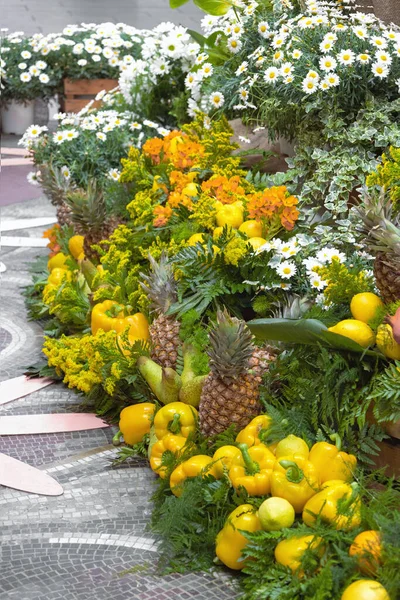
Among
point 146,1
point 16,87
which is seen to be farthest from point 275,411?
point 146,1

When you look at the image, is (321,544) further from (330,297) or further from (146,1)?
(146,1)

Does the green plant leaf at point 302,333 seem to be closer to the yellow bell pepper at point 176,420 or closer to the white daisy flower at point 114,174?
the yellow bell pepper at point 176,420

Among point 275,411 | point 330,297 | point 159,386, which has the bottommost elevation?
point 159,386

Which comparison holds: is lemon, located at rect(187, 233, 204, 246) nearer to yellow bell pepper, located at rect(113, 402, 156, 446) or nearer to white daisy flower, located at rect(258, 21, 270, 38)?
yellow bell pepper, located at rect(113, 402, 156, 446)

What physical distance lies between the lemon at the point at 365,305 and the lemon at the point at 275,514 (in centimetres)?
74

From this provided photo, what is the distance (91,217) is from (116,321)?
1029 millimetres

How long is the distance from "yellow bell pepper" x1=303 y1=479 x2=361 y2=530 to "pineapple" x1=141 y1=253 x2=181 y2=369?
46.7 inches

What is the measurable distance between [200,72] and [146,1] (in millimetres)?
13994

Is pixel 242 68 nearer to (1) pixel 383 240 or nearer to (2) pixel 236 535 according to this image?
(1) pixel 383 240

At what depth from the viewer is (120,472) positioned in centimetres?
362

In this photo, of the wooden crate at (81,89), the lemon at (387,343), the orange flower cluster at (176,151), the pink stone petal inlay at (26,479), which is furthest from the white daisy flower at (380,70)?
the wooden crate at (81,89)

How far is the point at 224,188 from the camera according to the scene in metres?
4.23

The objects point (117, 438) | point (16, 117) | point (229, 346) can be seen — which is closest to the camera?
point (229, 346)

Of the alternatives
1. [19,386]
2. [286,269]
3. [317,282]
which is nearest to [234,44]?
[286,269]
